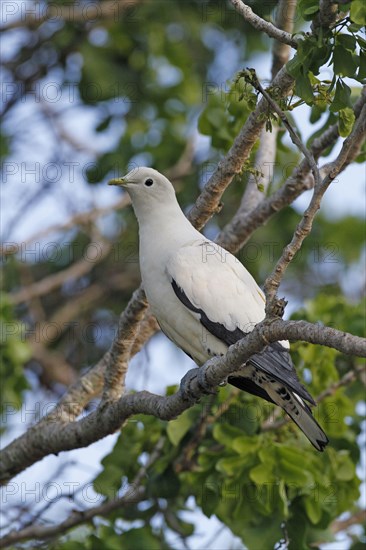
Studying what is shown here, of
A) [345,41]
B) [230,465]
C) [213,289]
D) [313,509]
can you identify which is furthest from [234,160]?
[313,509]

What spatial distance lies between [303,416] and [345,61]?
242 centimetres

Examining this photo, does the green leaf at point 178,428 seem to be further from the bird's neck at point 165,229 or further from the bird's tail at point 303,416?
the bird's neck at point 165,229

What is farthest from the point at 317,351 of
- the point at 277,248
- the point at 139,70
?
the point at 139,70

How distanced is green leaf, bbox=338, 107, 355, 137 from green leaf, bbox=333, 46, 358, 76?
1.66ft

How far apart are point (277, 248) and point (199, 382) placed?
17.4ft

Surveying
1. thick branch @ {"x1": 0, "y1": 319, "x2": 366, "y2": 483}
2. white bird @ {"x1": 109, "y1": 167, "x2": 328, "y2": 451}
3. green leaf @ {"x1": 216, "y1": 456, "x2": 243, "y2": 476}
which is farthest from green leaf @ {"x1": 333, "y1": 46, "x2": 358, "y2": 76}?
green leaf @ {"x1": 216, "y1": 456, "x2": 243, "y2": 476}

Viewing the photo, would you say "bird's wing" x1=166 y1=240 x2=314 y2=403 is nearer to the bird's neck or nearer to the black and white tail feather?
the black and white tail feather

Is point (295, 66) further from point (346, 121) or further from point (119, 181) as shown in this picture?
point (119, 181)

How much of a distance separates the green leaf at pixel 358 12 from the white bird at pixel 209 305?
2368 millimetres

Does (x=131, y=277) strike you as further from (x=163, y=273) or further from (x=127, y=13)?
(x=163, y=273)

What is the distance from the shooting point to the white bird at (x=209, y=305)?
5.94 m

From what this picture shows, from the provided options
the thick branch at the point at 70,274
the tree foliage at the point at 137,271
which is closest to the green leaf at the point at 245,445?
the tree foliage at the point at 137,271

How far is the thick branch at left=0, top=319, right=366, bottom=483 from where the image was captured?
4078 mm

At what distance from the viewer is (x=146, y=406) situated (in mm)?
5465
